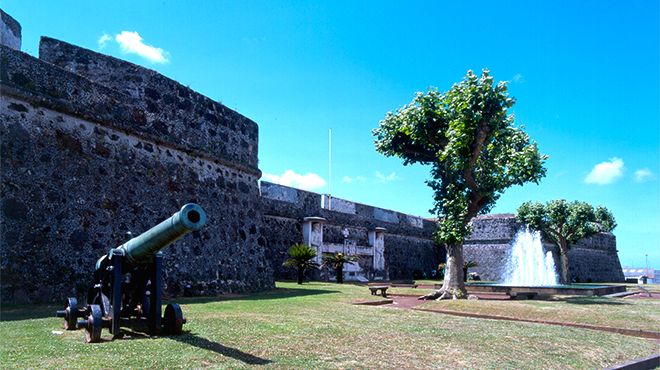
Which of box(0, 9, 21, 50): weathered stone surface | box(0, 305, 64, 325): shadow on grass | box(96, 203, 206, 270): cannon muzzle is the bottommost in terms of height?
box(0, 305, 64, 325): shadow on grass

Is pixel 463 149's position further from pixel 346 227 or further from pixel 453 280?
pixel 346 227

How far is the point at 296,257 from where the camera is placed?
48.6 feet

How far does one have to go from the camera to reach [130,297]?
4.75m

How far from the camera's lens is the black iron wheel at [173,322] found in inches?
183

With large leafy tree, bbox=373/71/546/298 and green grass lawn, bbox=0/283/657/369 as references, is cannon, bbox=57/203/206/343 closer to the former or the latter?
green grass lawn, bbox=0/283/657/369

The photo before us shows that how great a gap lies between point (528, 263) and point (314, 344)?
2160 cm

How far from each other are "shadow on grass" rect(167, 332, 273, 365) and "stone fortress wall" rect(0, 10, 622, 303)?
10.5ft

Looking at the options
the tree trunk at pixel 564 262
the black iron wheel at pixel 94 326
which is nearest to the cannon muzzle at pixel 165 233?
the black iron wheel at pixel 94 326

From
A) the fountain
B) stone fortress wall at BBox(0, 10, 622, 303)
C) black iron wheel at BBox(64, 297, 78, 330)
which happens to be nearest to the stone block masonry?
stone fortress wall at BBox(0, 10, 622, 303)

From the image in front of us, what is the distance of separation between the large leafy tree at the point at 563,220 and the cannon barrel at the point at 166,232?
23142 millimetres

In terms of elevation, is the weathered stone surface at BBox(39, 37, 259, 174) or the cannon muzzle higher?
the weathered stone surface at BBox(39, 37, 259, 174)

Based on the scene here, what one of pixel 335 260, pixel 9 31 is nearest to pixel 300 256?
pixel 335 260

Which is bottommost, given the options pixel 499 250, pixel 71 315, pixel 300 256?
pixel 71 315

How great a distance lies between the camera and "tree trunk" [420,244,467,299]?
11766mm
